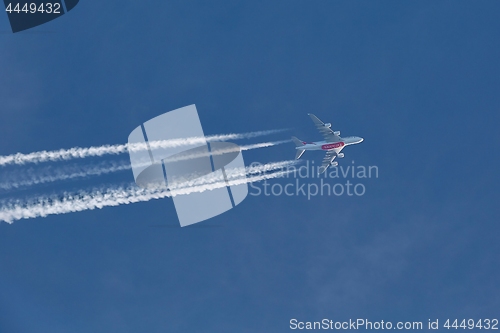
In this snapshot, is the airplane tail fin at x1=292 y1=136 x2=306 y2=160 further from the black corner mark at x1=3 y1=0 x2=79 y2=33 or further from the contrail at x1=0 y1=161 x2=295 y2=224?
the black corner mark at x1=3 y1=0 x2=79 y2=33

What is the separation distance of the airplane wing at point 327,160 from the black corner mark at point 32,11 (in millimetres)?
52825

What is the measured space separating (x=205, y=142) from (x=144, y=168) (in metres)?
10.9

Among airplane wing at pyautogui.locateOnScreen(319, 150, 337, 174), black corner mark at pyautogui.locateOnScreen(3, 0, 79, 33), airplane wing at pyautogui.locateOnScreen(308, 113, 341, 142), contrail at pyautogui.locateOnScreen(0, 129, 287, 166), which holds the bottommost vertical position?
contrail at pyautogui.locateOnScreen(0, 129, 287, 166)

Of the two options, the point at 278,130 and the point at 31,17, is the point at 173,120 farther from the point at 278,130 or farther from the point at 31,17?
the point at 31,17

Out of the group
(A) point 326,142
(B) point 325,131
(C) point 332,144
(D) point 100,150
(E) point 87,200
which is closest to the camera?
(E) point 87,200

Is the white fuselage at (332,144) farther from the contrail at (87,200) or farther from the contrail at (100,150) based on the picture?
the contrail at (87,200)

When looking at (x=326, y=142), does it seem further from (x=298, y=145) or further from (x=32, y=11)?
(x=32, y=11)

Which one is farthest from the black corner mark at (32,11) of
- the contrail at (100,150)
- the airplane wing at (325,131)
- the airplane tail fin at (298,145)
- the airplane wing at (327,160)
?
the airplane wing at (327,160)

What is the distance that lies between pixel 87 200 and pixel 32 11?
122 ft

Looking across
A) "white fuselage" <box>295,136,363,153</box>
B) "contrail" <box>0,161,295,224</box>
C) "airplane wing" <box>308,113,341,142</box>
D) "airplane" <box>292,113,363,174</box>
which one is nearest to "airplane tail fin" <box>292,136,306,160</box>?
"airplane" <box>292,113,363,174</box>

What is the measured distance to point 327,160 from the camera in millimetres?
87375

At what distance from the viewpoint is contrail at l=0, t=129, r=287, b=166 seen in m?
70.6

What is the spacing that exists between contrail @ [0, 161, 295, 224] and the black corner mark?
34.5m

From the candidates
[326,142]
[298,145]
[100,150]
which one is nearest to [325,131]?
[326,142]
